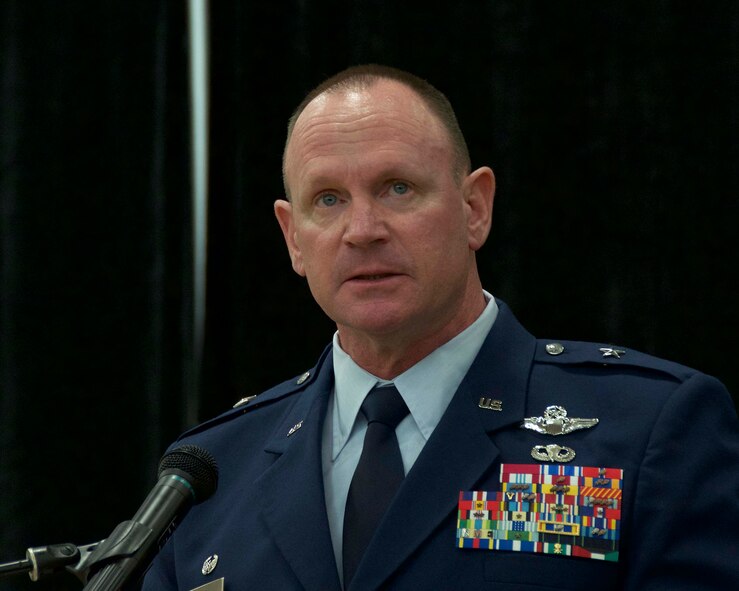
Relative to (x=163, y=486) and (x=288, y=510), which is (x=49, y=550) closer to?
(x=163, y=486)

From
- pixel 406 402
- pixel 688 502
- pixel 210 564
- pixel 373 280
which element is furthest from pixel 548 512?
pixel 210 564

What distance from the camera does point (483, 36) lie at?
2.60 metres

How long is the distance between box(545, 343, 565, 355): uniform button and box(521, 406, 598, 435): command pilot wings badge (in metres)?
0.16

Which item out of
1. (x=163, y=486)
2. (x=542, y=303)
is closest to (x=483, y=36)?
(x=542, y=303)

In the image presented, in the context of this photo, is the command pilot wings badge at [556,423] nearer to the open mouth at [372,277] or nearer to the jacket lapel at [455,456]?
the jacket lapel at [455,456]

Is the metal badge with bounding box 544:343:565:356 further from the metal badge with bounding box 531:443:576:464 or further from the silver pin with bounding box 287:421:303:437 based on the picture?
the silver pin with bounding box 287:421:303:437

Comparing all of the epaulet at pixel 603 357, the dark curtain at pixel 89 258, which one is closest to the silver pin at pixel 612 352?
the epaulet at pixel 603 357

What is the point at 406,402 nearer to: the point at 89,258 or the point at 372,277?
the point at 372,277

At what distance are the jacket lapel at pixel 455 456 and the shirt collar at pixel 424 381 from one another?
3 centimetres

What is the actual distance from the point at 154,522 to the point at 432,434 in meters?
0.54

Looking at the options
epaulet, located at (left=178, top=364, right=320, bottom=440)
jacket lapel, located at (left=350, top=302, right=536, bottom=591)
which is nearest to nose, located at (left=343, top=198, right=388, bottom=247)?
jacket lapel, located at (left=350, top=302, right=536, bottom=591)

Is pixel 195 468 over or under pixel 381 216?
under

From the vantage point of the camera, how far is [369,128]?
5.97 feet

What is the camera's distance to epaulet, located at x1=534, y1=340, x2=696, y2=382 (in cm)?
169
